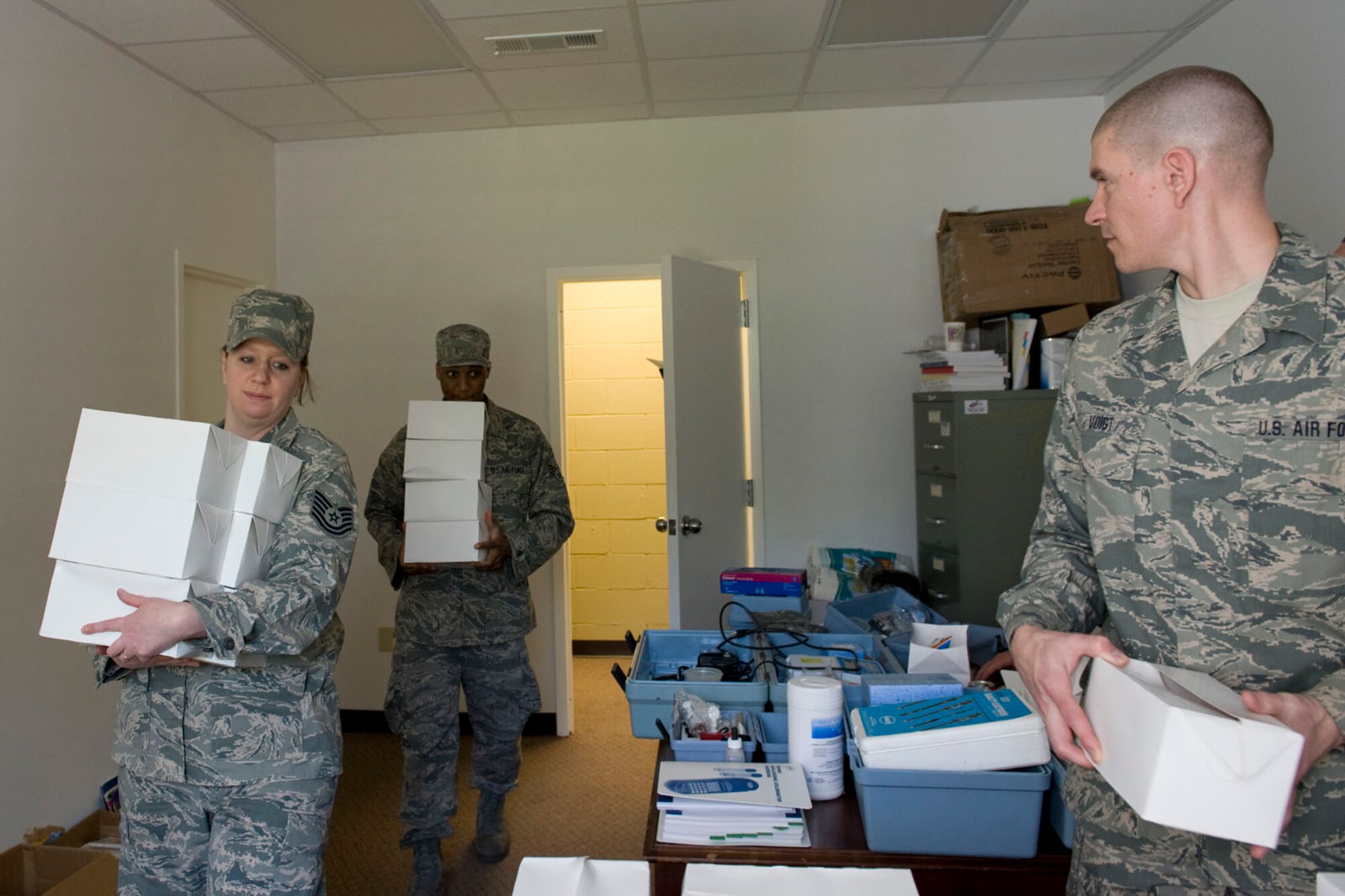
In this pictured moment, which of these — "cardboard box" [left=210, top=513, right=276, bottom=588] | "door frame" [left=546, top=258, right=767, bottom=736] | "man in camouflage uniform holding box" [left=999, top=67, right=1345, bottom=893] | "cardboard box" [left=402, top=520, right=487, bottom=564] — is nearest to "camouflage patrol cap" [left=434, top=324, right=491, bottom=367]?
"cardboard box" [left=402, top=520, right=487, bottom=564]

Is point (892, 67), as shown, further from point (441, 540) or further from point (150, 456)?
point (150, 456)

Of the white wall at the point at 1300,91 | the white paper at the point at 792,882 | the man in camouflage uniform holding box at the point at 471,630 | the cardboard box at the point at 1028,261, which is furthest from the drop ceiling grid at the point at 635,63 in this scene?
the white paper at the point at 792,882

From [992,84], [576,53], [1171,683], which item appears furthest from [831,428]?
[1171,683]

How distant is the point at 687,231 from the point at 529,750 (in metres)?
2.37

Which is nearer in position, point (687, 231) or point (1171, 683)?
point (1171, 683)

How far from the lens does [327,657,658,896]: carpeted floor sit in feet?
8.36

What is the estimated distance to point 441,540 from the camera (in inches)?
90.0

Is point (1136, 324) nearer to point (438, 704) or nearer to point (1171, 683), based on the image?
point (1171, 683)

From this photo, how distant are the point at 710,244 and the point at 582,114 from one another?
0.78 metres

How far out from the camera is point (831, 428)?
352 cm

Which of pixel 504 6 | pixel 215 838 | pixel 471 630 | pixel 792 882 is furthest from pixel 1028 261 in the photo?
pixel 215 838

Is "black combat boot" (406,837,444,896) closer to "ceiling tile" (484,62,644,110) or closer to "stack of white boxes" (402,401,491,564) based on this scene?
"stack of white boxes" (402,401,491,564)

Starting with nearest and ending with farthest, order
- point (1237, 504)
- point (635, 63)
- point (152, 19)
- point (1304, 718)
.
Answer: point (1304, 718) → point (1237, 504) → point (152, 19) → point (635, 63)

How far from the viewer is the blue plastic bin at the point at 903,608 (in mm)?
1969
